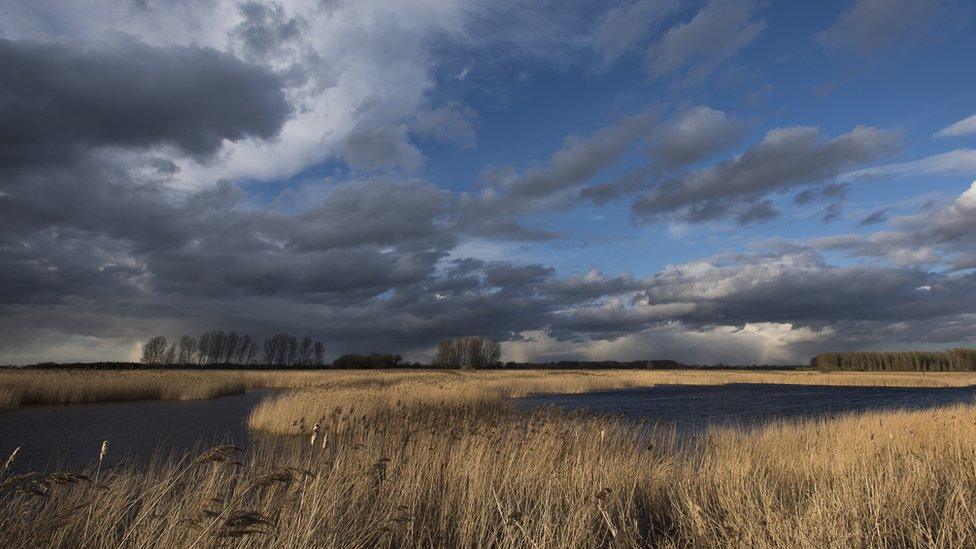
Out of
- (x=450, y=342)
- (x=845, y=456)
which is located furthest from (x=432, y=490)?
(x=450, y=342)

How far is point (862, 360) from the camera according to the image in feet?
410

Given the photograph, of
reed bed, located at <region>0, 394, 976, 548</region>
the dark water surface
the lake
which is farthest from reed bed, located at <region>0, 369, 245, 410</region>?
reed bed, located at <region>0, 394, 976, 548</region>

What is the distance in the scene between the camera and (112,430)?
18125mm

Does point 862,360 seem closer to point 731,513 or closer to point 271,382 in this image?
point 271,382

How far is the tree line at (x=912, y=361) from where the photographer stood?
11631 cm

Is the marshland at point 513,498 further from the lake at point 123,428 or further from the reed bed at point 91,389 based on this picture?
the reed bed at point 91,389

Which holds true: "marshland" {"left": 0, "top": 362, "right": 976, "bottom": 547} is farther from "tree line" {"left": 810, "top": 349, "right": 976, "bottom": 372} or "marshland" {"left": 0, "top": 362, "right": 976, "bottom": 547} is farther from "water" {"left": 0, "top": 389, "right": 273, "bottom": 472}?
"tree line" {"left": 810, "top": 349, "right": 976, "bottom": 372}

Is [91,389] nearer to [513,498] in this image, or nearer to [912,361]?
[513,498]

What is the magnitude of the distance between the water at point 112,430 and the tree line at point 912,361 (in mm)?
131728

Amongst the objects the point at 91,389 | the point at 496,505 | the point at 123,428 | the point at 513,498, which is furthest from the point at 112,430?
the point at 496,505

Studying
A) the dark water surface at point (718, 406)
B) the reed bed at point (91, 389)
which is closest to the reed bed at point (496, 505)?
the dark water surface at point (718, 406)

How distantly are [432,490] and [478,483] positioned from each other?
1.80ft

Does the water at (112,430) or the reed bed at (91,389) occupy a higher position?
the reed bed at (91,389)

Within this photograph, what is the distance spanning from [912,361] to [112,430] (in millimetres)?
148243
